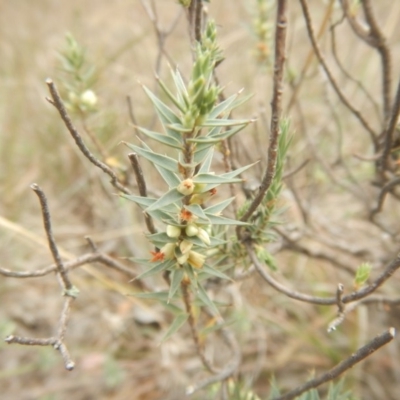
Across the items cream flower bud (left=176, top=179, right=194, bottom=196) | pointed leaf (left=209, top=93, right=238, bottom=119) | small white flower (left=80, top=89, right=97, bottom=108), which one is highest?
pointed leaf (left=209, top=93, right=238, bottom=119)

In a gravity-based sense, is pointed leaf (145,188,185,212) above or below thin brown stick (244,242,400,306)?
above

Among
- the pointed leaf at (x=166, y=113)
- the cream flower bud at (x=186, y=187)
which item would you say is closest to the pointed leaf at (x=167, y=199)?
the cream flower bud at (x=186, y=187)

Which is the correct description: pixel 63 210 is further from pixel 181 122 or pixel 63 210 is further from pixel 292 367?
pixel 181 122

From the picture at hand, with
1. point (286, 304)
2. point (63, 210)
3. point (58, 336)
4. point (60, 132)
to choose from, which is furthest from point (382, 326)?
point (60, 132)

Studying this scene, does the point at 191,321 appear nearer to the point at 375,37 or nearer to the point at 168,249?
the point at 168,249

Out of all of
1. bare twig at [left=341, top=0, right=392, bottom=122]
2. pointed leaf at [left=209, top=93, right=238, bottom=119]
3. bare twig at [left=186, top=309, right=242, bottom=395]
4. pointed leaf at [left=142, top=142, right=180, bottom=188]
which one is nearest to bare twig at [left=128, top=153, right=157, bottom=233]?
pointed leaf at [left=142, top=142, right=180, bottom=188]

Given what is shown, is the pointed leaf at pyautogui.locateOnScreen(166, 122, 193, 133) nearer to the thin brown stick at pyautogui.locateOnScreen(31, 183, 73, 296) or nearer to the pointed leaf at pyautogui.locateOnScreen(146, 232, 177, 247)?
the pointed leaf at pyautogui.locateOnScreen(146, 232, 177, 247)

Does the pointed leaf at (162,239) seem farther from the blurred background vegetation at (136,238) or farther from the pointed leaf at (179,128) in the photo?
the blurred background vegetation at (136,238)

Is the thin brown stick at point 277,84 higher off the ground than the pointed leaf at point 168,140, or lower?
higher
